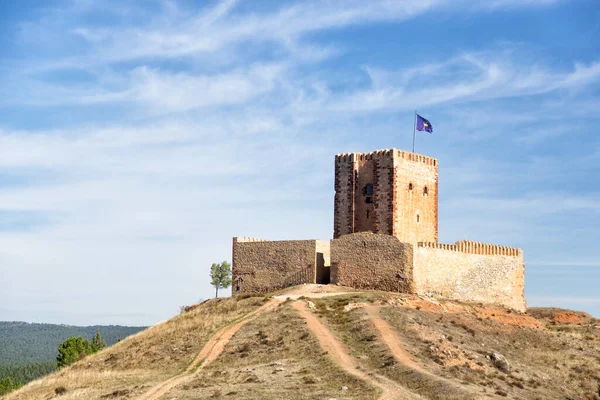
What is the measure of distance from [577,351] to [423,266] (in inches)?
385

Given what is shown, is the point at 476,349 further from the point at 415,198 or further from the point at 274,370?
the point at 415,198

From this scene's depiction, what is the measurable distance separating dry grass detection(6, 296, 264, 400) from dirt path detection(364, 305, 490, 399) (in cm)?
758

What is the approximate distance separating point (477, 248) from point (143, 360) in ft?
77.6

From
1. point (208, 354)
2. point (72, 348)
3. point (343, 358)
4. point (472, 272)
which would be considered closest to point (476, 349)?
point (343, 358)

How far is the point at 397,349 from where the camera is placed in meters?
37.9

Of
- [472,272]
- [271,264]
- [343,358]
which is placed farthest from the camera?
[271,264]

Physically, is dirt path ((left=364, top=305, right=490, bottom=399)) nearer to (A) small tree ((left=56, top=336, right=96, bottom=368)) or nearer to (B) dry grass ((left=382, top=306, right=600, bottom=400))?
(B) dry grass ((left=382, top=306, right=600, bottom=400))

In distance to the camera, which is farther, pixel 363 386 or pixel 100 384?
pixel 100 384

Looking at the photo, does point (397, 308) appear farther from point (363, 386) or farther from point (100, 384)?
point (100, 384)

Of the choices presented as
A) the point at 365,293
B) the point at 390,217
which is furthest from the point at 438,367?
the point at 390,217

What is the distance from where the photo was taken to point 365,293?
48062 millimetres

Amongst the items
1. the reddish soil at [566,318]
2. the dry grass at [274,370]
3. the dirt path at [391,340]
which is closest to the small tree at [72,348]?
the reddish soil at [566,318]

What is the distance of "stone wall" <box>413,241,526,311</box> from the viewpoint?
166 feet

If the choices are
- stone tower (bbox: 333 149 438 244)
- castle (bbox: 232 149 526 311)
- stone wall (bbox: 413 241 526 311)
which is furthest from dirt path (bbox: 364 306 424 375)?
stone tower (bbox: 333 149 438 244)
